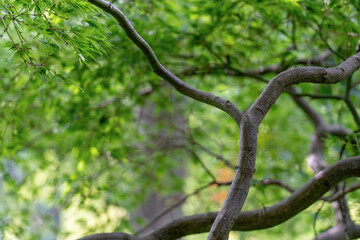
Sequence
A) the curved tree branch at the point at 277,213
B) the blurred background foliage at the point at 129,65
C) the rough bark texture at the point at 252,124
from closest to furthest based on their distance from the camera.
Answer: the rough bark texture at the point at 252,124, the curved tree branch at the point at 277,213, the blurred background foliage at the point at 129,65

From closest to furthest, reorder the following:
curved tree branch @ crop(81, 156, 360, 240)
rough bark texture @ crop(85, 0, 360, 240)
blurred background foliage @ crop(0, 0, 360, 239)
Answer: rough bark texture @ crop(85, 0, 360, 240)
curved tree branch @ crop(81, 156, 360, 240)
blurred background foliage @ crop(0, 0, 360, 239)

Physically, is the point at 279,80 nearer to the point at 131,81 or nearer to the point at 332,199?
the point at 332,199

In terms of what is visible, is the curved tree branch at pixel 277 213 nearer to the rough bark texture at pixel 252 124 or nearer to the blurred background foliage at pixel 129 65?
the rough bark texture at pixel 252 124

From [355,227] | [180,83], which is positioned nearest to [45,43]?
[180,83]

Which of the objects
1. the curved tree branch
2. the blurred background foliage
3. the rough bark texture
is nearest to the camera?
the rough bark texture

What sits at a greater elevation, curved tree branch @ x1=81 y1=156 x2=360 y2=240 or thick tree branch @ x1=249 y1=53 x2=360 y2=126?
thick tree branch @ x1=249 y1=53 x2=360 y2=126

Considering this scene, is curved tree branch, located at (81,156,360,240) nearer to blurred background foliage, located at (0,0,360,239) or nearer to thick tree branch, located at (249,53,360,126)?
blurred background foliage, located at (0,0,360,239)

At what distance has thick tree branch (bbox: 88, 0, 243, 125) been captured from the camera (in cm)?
121

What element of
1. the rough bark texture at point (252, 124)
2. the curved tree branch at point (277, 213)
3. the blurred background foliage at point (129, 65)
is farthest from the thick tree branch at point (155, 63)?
the curved tree branch at point (277, 213)

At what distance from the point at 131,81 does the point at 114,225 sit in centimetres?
138

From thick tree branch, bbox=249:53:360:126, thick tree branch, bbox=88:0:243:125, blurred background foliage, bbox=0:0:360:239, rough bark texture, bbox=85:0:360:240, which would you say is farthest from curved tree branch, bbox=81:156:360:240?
thick tree branch, bbox=88:0:243:125

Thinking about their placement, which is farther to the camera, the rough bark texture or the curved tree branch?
the curved tree branch

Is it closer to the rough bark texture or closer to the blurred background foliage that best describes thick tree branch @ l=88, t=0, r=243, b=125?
the rough bark texture

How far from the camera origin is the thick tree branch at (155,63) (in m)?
1.21
